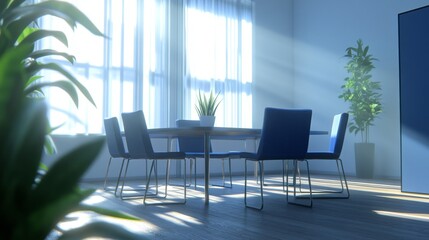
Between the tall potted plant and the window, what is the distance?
162 cm

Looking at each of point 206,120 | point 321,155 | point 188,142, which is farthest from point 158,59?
point 321,155

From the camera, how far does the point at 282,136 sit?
2809 millimetres

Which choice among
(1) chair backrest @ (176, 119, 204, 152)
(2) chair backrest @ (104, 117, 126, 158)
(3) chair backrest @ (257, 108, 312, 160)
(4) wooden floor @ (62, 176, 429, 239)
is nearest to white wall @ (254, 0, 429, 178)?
(4) wooden floor @ (62, 176, 429, 239)

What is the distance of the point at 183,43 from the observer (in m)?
5.75

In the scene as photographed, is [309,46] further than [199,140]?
Yes

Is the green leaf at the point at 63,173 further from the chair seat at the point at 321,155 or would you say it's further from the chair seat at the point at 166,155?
the chair seat at the point at 321,155

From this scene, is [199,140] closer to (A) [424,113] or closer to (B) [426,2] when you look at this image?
(A) [424,113]

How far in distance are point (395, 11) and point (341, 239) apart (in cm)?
447

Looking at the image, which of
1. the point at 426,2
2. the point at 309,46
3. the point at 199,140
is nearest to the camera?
the point at 199,140

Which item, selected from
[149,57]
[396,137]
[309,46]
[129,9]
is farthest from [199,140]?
[309,46]

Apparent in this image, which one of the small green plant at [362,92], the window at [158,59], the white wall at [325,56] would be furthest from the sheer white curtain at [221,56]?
the small green plant at [362,92]

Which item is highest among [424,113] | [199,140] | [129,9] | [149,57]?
[129,9]

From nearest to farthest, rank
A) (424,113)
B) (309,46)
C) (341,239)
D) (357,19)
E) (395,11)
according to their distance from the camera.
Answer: (341,239), (424,113), (395,11), (357,19), (309,46)

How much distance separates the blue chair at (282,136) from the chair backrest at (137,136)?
0.76 metres
